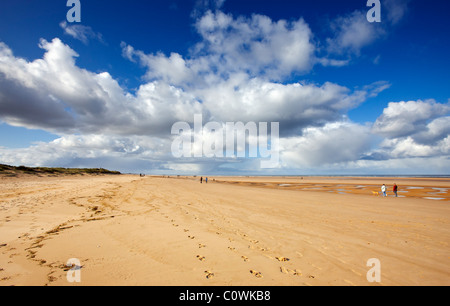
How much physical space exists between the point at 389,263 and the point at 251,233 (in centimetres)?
520

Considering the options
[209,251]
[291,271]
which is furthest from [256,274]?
[209,251]

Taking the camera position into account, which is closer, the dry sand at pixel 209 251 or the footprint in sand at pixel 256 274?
the dry sand at pixel 209 251

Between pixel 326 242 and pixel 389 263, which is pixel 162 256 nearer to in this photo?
pixel 326 242

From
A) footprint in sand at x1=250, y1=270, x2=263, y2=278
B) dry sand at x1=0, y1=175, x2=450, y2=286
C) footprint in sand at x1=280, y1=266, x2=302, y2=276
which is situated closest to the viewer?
dry sand at x1=0, y1=175, x2=450, y2=286

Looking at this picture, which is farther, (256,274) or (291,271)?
(291,271)

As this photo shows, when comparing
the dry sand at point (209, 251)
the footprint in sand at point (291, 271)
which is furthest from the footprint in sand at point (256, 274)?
the footprint in sand at point (291, 271)

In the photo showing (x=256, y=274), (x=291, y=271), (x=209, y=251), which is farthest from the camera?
(x=209, y=251)

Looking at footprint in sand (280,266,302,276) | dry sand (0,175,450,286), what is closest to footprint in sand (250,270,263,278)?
dry sand (0,175,450,286)

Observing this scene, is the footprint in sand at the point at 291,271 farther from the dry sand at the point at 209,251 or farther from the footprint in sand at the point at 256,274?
the footprint in sand at the point at 256,274

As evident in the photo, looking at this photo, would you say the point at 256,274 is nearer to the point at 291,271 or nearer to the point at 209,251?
the point at 291,271

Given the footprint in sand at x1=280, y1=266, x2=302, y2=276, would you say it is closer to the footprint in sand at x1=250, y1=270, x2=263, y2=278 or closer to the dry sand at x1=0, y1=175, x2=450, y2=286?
the dry sand at x1=0, y1=175, x2=450, y2=286

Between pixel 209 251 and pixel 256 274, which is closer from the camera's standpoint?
pixel 256 274

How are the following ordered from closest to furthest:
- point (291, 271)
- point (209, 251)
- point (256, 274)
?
point (256, 274) → point (291, 271) → point (209, 251)

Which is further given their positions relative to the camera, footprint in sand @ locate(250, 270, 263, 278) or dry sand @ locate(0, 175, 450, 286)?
footprint in sand @ locate(250, 270, 263, 278)
